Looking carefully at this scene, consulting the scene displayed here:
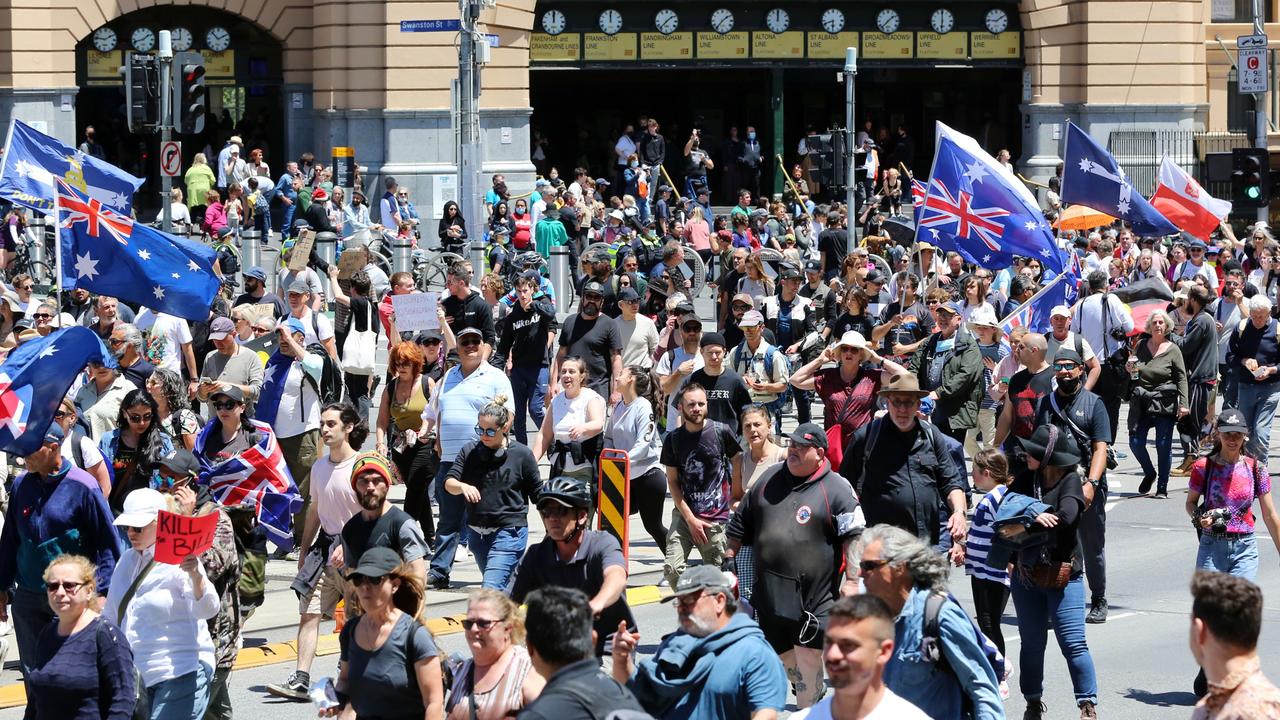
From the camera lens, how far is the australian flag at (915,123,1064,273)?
1853 cm

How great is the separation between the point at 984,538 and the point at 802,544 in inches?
49.9

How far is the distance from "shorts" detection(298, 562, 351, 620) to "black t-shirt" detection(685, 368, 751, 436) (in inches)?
125

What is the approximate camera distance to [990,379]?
17500 millimetres

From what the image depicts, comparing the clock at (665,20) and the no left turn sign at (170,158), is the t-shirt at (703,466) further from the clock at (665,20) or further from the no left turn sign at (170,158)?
the clock at (665,20)

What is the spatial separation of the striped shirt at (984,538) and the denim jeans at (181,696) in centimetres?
384

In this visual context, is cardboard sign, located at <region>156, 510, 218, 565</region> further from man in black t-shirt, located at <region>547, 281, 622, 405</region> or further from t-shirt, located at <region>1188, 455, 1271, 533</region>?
man in black t-shirt, located at <region>547, 281, 622, 405</region>

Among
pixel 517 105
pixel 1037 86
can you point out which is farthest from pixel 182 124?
pixel 1037 86

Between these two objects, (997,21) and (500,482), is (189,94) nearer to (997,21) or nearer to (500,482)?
(500,482)

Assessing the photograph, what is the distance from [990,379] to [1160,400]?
1406 millimetres

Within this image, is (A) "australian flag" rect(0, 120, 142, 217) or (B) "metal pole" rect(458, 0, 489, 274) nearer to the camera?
(A) "australian flag" rect(0, 120, 142, 217)

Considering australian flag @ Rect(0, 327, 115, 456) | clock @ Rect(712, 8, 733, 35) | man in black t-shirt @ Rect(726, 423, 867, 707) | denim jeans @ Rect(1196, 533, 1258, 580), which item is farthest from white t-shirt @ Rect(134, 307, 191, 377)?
clock @ Rect(712, 8, 733, 35)

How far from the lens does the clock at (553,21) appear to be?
3991 cm

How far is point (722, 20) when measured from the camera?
4062 cm

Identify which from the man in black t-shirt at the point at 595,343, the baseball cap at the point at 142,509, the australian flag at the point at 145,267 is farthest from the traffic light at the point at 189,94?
the baseball cap at the point at 142,509
